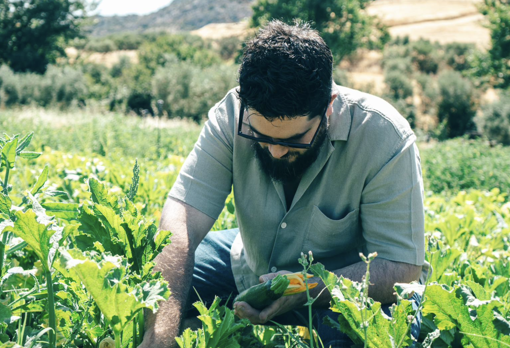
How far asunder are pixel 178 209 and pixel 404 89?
28.5 m

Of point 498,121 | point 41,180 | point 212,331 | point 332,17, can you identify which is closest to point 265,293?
point 212,331

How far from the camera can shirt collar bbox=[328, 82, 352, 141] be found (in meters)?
2.01

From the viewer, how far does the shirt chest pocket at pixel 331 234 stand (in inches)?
81.2

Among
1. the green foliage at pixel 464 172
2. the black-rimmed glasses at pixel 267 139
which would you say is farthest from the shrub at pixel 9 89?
the black-rimmed glasses at pixel 267 139

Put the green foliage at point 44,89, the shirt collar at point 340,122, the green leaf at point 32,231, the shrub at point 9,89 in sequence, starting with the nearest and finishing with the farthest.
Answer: the green leaf at point 32,231, the shirt collar at point 340,122, the shrub at point 9,89, the green foliage at point 44,89

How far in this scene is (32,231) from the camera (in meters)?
1.08

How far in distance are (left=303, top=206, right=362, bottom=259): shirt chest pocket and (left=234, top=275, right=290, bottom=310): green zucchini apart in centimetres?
58

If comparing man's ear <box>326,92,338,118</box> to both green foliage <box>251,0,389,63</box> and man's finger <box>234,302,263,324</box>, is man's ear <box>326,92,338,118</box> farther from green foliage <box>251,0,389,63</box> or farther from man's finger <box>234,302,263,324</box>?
green foliage <box>251,0,389,63</box>

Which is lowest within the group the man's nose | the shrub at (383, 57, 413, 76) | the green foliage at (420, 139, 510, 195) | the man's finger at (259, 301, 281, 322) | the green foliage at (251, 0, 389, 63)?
the shrub at (383, 57, 413, 76)

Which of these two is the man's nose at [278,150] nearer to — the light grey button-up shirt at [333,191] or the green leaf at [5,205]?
the light grey button-up shirt at [333,191]

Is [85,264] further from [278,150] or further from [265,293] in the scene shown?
[278,150]

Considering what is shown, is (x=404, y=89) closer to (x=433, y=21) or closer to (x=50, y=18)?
(x=50, y=18)

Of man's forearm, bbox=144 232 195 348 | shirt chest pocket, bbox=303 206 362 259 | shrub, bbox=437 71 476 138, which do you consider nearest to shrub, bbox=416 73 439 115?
shrub, bbox=437 71 476 138

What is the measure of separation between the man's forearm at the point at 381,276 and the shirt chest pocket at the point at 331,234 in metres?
0.24
